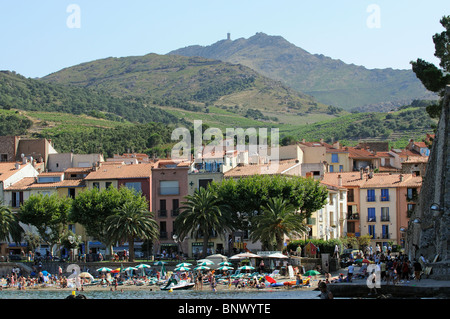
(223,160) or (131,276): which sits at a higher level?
(223,160)

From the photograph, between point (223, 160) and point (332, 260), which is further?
point (223, 160)

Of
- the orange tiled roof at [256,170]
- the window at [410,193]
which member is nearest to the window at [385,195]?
the window at [410,193]

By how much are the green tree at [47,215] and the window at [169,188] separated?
9.18m

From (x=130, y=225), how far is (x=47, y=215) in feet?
37.3

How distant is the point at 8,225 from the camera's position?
7544cm

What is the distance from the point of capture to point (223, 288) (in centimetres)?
5916

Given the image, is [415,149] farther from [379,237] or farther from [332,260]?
[332,260]

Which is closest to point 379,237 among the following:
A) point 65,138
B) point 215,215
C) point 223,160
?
point 223,160

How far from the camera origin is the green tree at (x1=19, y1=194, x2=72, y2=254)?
75125 millimetres

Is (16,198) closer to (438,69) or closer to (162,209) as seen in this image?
(162,209)

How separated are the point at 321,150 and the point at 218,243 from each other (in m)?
34.2

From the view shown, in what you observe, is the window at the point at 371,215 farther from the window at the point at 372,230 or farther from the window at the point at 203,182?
the window at the point at 203,182

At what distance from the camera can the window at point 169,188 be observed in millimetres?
78375

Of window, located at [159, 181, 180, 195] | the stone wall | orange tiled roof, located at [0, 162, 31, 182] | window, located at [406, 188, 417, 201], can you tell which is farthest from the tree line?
the stone wall
